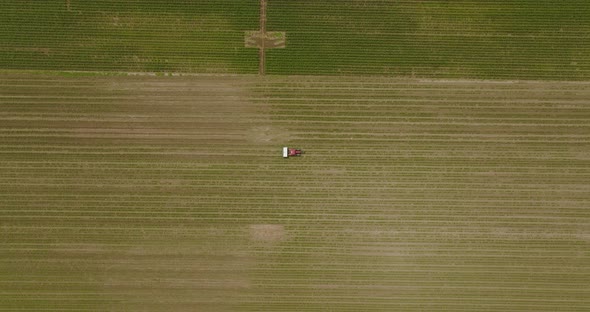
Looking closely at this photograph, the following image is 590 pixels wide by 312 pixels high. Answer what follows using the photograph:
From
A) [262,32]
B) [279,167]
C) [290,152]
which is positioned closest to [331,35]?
[262,32]

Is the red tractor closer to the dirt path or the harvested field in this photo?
the harvested field

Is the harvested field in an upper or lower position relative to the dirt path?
lower

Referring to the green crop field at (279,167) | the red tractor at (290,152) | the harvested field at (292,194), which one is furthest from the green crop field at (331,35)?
the red tractor at (290,152)

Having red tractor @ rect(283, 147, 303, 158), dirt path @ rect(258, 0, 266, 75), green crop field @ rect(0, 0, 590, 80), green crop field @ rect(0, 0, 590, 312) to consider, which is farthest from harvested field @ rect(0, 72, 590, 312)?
green crop field @ rect(0, 0, 590, 80)

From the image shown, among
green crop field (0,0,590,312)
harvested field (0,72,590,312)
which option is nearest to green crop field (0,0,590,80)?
green crop field (0,0,590,312)

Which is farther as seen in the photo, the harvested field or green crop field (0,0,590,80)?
green crop field (0,0,590,80)

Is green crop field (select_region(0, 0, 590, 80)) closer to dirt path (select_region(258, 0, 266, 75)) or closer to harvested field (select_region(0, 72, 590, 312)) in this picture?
dirt path (select_region(258, 0, 266, 75))
